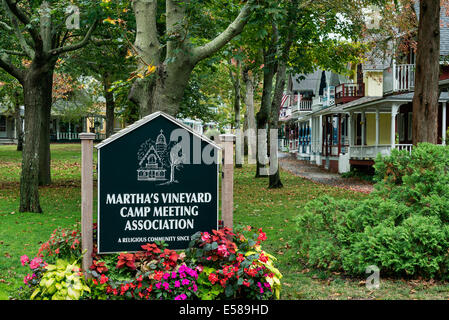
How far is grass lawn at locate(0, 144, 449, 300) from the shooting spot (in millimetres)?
6316

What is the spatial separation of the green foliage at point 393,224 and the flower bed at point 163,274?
1.65m

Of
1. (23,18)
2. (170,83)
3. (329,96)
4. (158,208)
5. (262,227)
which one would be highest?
(329,96)

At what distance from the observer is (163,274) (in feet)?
18.0

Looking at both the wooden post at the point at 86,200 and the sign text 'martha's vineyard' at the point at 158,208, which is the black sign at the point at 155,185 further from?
the wooden post at the point at 86,200

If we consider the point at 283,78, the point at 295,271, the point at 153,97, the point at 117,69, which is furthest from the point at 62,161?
the point at 295,271

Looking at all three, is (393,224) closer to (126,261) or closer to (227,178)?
(227,178)

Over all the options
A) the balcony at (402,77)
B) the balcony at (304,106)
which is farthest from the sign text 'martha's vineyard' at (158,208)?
the balcony at (304,106)

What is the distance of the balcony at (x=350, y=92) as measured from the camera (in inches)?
1366

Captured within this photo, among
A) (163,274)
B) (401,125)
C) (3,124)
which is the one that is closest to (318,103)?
(401,125)

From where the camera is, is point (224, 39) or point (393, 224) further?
point (224, 39)

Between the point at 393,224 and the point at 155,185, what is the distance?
348 cm

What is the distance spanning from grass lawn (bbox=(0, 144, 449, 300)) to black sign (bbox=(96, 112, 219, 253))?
3.91 feet

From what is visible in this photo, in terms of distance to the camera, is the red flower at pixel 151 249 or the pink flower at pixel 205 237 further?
the pink flower at pixel 205 237
